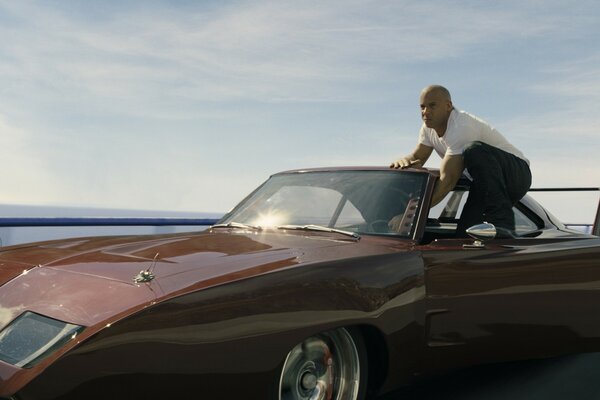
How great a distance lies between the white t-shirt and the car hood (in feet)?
4.22

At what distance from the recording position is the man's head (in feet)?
15.4

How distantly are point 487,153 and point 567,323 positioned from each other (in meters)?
1.19

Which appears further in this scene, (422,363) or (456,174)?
(456,174)

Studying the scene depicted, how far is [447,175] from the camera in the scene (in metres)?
4.23

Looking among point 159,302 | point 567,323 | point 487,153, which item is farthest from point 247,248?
point 567,323

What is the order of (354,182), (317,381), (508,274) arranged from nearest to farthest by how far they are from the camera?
(317,381)
(508,274)
(354,182)

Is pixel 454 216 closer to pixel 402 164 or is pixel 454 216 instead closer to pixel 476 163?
pixel 476 163

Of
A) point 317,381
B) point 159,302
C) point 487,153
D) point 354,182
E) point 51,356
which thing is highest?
point 487,153

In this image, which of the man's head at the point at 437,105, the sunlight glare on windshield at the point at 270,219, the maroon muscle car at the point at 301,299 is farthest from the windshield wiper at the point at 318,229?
the man's head at the point at 437,105

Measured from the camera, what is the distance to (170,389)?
7.77 feet

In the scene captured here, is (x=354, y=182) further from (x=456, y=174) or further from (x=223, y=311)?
(x=223, y=311)

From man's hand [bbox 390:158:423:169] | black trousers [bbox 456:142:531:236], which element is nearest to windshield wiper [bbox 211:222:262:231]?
man's hand [bbox 390:158:423:169]

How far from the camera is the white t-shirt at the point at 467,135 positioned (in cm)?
448

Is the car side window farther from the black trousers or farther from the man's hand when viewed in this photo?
the man's hand
